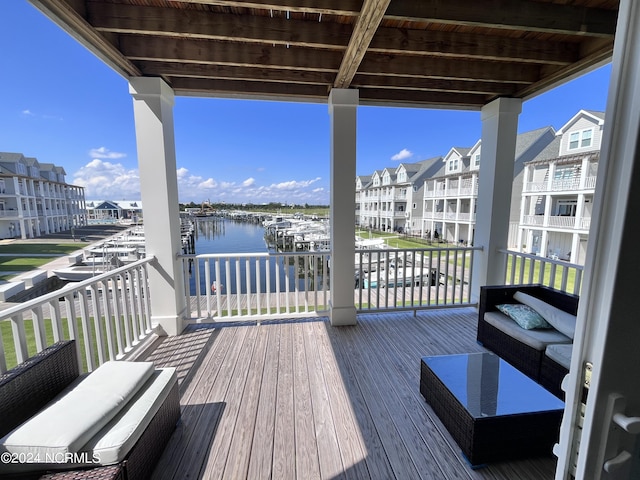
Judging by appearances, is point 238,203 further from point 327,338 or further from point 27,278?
point 327,338

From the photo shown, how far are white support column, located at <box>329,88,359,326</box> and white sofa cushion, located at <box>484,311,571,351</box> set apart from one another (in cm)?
161

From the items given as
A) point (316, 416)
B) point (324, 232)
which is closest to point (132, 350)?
point (316, 416)

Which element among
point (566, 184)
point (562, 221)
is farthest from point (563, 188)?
point (562, 221)

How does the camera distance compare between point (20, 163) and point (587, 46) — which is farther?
point (20, 163)

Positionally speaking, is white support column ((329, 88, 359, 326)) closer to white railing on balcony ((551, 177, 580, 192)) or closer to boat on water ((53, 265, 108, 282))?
boat on water ((53, 265, 108, 282))

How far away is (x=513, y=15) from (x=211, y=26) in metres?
2.59

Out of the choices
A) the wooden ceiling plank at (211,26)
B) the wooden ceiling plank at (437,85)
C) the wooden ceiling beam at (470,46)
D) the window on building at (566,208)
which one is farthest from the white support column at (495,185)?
the window on building at (566,208)

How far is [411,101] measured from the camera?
11.8 feet

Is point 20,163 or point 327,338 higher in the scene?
point 20,163

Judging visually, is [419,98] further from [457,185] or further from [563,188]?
[563,188]

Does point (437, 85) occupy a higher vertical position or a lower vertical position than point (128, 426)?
higher

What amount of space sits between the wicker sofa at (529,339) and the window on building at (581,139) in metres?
7.14

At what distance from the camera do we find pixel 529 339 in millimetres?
2318

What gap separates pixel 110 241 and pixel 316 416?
443cm
